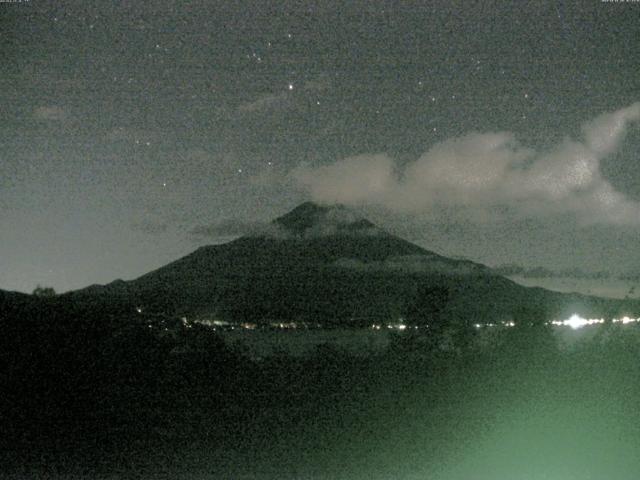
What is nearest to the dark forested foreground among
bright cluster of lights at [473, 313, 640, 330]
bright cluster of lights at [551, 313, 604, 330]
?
bright cluster of lights at [473, 313, 640, 330]

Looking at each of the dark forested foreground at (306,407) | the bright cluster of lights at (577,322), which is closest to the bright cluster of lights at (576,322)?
the bright cluster of lights at (577,322)

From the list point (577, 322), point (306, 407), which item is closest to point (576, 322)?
point (577, 322)

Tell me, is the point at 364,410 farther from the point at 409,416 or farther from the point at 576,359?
the point at 576,359

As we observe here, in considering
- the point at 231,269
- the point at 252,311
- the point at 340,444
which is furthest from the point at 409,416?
the point at 231,269

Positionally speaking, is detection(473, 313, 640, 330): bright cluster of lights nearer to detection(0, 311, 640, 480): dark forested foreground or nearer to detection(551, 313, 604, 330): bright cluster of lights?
detection(551, 313, 604, 330): bright cluster of lights

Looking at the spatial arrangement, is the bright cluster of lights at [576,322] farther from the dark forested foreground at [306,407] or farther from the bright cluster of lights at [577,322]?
the dark forested foreground at [306,407]

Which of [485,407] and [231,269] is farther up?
[231,269]

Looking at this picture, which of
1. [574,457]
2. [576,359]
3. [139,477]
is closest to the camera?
[139,477]

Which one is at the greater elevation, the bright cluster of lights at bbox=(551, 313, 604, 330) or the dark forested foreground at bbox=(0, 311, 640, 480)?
the bright cluster of lights at bbox=(551, 313, 604, 330)

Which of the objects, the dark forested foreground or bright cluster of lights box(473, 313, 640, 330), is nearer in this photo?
the dark forested foreground
